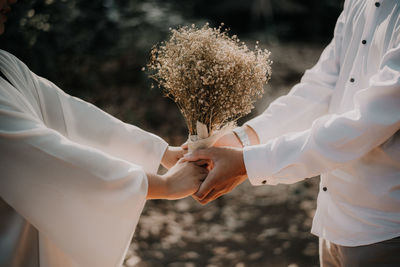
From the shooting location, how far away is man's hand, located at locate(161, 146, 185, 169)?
8.83ft

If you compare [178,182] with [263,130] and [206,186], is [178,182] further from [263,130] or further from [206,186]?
[263,130]

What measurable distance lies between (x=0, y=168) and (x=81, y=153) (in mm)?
367

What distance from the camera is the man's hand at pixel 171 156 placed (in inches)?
106

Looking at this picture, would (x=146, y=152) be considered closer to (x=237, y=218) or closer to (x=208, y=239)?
(x=208, y=239)

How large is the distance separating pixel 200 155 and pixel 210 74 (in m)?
0.54

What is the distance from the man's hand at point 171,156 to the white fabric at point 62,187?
64 cm

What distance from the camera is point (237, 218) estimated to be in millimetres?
5477

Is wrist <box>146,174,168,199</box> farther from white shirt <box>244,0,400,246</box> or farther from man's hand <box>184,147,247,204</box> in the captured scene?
white shirt <box>244,0,400,246</box>

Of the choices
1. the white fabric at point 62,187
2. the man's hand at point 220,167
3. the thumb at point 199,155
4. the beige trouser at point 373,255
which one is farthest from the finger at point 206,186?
the beige trouser at point 373,255

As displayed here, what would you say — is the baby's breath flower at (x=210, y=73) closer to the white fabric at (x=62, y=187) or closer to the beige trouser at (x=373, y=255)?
the white fabric at (x=62, y=187)

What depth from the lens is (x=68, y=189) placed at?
75.0 inches

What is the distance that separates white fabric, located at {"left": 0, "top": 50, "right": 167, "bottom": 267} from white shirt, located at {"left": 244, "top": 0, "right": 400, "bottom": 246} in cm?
76

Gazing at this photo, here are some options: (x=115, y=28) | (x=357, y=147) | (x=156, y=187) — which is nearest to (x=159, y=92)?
(x=115, y=28)

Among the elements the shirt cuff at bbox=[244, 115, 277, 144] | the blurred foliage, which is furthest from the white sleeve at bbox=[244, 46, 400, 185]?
the blurred foliage
